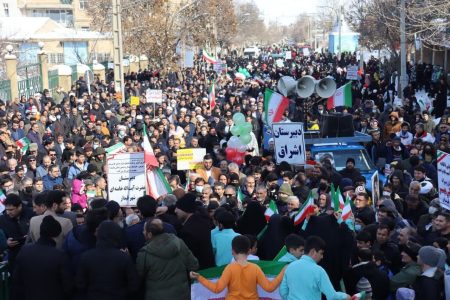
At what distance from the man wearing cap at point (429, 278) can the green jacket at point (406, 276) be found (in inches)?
4.1

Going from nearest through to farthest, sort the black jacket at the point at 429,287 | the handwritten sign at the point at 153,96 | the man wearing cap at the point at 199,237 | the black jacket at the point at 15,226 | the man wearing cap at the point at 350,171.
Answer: the black jacket at the point at 429,287 → the man wearing cap at the point at 199,237 → the black jacket at the point at 15,226 → the man wearing cap at the point at 350,171 → the handwritten sign at the point at 153,96

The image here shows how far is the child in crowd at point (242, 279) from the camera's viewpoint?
7484 mm

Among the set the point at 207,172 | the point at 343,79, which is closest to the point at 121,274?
the point at 207,172

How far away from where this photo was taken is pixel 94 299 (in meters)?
7.50

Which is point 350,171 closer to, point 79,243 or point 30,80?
point 79,243

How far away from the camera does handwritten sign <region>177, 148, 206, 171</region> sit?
15.9 meters

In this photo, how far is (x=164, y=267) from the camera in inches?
304

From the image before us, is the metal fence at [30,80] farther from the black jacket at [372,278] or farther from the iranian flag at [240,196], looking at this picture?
the black jacket at [372,278]

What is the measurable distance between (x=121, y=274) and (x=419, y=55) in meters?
59.2

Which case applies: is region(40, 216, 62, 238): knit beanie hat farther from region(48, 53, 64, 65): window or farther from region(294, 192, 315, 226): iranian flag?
region(48, 53, 64, 65): window

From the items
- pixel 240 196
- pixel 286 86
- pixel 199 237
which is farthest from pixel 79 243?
pixel 286 86

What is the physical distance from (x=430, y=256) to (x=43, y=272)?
346 centimetres

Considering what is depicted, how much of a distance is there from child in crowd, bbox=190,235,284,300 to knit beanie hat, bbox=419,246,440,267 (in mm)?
1323

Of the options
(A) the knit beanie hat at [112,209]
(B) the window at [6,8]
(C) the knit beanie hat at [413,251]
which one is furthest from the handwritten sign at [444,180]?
(B) the window at [6,8]
